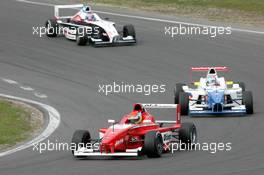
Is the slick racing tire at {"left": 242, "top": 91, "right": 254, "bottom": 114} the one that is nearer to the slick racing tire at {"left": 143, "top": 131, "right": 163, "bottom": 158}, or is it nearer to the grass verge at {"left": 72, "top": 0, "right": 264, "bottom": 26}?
the slick racing tire at {"left": 143, "top": 131, "right": 163, "bottom": 158}

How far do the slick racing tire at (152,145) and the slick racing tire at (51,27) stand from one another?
19.6 metres

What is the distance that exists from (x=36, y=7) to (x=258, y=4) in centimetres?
1017

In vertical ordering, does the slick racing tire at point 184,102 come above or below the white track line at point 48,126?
above

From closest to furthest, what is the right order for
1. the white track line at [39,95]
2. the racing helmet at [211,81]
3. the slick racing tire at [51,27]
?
the racing helmet at [211,81]
the white track line at [39,95]
the slick racing tire at [51,27]

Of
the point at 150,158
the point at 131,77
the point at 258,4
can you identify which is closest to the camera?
the point at 150,158

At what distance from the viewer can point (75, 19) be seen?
40.9 metres

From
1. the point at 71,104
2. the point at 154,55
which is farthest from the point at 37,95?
the point at 154,55

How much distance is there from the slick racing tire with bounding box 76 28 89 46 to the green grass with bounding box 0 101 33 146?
32.6 feet

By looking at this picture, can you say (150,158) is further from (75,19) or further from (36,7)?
(36,7)

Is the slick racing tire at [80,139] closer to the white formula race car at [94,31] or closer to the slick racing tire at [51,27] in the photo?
the white formula race car at [94,31]

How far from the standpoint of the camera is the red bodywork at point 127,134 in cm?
2222

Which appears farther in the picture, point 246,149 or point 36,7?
point 36,7

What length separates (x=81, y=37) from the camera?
39.3 meters

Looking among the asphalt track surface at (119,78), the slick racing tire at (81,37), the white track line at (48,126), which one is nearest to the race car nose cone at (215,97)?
the asphalt track surface at (119,78)
